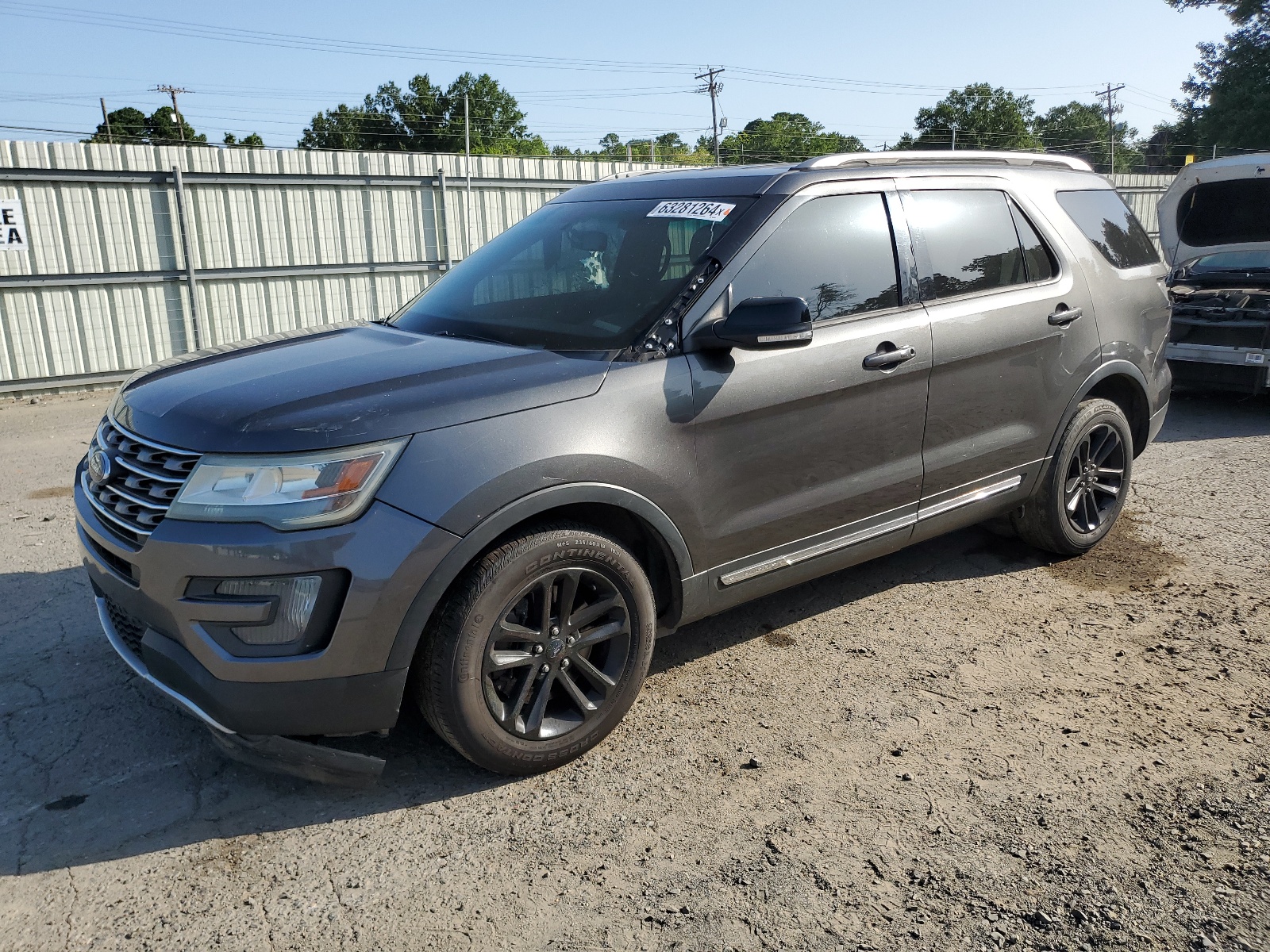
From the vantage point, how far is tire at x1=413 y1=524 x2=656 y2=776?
298 cm

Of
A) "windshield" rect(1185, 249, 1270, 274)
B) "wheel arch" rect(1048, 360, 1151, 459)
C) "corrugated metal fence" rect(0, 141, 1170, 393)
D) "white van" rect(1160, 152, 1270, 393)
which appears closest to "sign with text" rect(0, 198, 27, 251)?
"corrugated metal fence" rect(0, 141, 1170, 393)

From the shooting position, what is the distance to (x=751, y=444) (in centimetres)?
358

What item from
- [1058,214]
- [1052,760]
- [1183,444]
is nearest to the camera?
[1052,760]

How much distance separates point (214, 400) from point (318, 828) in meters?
1.35

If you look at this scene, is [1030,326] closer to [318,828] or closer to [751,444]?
[751,444]

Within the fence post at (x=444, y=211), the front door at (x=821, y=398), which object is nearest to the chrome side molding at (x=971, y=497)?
the front door at (x=821, y=398)

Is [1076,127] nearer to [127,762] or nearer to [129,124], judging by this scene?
[129,124]

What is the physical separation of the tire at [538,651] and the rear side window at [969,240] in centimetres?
201

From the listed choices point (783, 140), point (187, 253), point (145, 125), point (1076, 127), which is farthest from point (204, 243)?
point (1076, 127)

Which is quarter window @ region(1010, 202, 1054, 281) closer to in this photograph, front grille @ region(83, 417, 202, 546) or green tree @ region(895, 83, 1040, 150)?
front grille @ region(83, 417, 202, 546)

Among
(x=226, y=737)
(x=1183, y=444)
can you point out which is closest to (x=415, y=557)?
(x=226, y=737)

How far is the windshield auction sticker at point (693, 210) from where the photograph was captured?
3.77 meters

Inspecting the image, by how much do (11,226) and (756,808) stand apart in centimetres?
1077

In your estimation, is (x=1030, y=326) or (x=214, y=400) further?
(x=1030, y=326)
